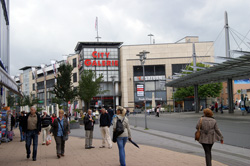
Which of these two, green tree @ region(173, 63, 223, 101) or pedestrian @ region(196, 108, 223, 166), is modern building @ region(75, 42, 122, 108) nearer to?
green tree @ region(173, 63, 223, 101)

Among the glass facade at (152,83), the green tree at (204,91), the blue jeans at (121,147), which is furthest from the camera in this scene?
the glass facade at (152,83)

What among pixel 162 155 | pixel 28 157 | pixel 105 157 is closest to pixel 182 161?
pixel 162 155

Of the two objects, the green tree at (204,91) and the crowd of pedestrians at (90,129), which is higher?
the green tree at (204,91)

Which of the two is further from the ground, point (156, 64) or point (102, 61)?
point (102, 61)

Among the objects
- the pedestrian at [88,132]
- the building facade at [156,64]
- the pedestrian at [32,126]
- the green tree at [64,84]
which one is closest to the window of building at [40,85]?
the building facade at [156,64]

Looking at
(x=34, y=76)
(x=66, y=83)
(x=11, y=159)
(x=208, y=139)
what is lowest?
(x=11, y=159)

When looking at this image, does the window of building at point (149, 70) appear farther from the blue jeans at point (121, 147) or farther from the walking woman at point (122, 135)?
the blue jeans at point (121, 147)

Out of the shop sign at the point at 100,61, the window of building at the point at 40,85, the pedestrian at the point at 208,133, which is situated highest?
the shop sign at the point at 100,61

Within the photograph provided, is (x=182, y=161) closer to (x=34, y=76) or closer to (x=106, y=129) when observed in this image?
(x=106, y=129)

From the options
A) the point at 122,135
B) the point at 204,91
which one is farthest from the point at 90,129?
the point at 204,91

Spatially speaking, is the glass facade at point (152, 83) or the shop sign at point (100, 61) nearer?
the shop sign at point (100, 61)

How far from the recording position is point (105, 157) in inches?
384

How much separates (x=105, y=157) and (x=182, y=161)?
8.28ft

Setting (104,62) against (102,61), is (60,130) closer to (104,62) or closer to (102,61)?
(102,61)
